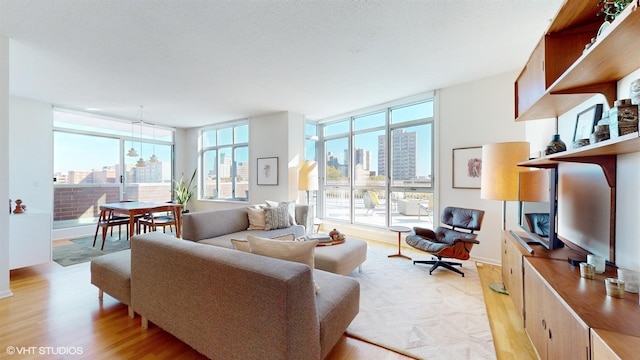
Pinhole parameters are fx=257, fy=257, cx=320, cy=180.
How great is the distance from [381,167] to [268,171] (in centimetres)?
241

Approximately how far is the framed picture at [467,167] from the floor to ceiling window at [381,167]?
1.51ft

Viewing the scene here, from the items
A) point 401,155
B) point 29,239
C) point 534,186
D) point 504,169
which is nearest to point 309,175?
point 401,155

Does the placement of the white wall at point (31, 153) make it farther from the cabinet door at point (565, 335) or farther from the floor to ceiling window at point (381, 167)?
the cabinet door at point (565, 335)

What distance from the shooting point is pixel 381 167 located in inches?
199

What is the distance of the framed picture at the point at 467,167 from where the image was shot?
3.71 metres

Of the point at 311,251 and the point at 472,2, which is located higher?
the point at 472,2

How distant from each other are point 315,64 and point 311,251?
7.78 ft

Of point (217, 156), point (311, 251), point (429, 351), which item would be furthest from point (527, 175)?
point (217, 156)

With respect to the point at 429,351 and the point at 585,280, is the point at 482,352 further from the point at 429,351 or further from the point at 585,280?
the point at 585,280

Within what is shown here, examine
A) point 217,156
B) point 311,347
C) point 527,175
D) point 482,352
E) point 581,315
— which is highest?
point 217,156

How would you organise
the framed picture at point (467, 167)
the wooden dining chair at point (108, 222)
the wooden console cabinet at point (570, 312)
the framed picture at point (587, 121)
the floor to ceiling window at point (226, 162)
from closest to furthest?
the wooden console cabinet at point (570, 312), the framed picture at point (587, 121), the framed picture at point (467, 167), the wooden dining chair at point (108, 222), the floor to ceiling window at point (226, 162)

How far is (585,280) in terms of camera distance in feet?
4.63

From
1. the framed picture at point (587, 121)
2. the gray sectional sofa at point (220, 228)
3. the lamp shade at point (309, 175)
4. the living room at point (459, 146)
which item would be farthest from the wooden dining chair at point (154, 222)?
the framed picture at point (587, 121)

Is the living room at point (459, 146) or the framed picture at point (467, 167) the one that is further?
the framed picture at point (467, 167)
